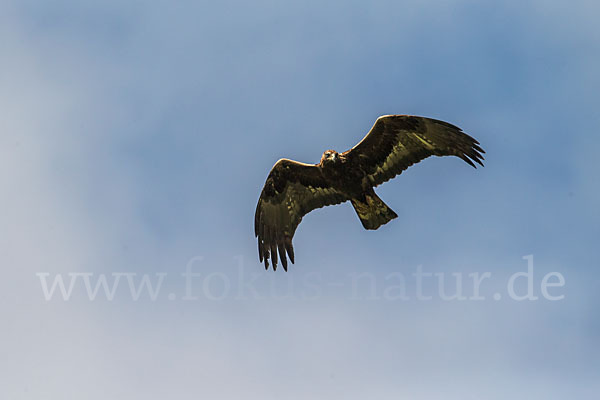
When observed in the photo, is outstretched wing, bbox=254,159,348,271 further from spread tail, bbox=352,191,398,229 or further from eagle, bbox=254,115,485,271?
spread tail, bbox=352,191,398,229

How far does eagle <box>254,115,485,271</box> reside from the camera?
1709 cm

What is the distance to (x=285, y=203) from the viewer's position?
1884 centimetres

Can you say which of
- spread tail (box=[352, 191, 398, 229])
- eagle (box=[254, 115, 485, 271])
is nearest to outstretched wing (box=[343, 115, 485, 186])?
eagle (box=[254, 115, 485, 271])

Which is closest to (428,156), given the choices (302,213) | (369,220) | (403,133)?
(403,133)

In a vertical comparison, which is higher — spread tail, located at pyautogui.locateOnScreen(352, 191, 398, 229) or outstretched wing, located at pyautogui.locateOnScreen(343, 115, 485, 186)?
outstretched wing, located at pyautogui.locateOnScreen(343, 115, 485, 186)

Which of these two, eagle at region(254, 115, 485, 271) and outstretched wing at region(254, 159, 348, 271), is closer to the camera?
eagle at region(254, 115, 485, 271)

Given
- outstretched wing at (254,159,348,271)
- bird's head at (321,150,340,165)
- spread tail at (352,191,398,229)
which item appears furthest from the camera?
outstretched wing at (254,159,348,271)

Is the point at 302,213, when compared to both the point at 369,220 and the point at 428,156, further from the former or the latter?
the point at 428,156

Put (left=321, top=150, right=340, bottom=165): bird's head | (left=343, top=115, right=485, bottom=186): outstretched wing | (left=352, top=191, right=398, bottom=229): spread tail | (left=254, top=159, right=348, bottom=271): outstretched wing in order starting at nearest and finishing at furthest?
1. (left=343, top=115, right=485, bottom=186): outstretched wing
2. (left=321, top=150, right=340, bottom=165): bird's head
3. (left=352, top=191, right=398, bottom=229): spread tail
4. (left=254, top=159, right=348, bottom=271): outstretched wing

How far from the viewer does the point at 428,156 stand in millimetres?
17406

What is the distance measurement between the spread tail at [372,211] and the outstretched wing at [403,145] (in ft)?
1.30

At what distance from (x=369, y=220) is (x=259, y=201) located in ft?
8.81

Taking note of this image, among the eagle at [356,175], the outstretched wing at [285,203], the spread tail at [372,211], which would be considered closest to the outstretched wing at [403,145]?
the eagle at [356,175]

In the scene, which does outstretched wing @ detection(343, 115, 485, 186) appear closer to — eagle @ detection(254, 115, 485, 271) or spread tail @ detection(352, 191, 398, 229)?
eagle @ detection(254, 115, 485, 271)
